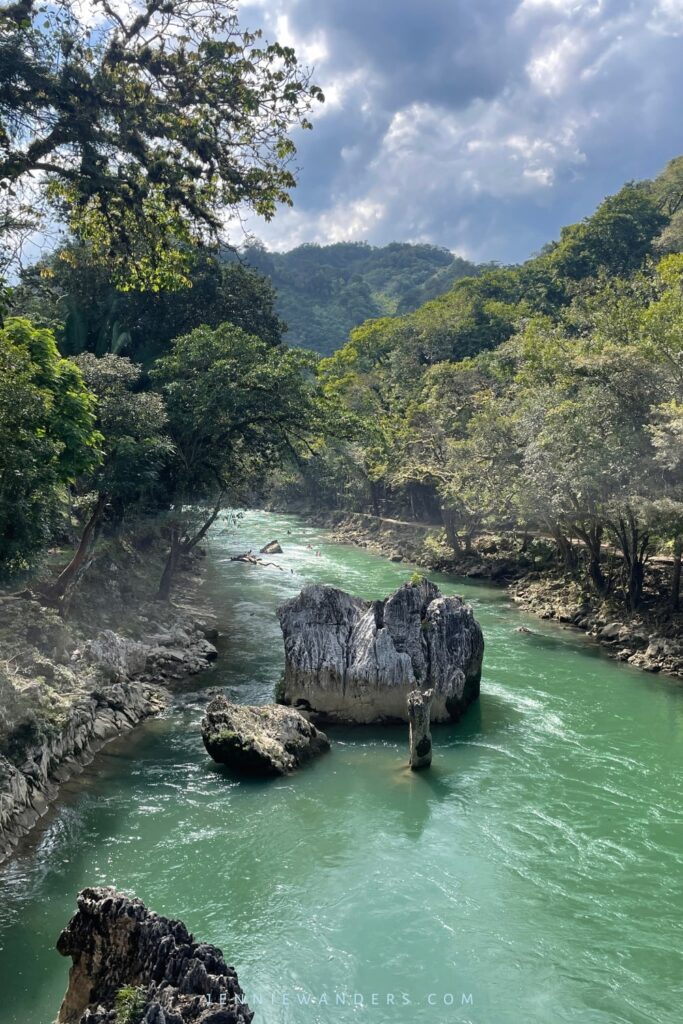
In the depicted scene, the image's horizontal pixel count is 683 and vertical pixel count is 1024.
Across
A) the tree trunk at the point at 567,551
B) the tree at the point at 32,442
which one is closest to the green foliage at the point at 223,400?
the tree at the point at 32,442

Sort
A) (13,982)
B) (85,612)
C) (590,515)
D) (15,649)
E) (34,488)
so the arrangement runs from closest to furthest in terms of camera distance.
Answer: (13,982)
(34,488)
(15,649)
(85,612)
(590,515)

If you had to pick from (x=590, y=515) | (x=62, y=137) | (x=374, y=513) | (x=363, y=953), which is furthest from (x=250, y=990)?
(x=374, y=513)

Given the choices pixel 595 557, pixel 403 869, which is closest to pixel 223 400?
pixel 595 557

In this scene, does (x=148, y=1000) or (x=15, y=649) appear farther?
(x=15, y=649)

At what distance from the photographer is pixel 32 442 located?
12.6m

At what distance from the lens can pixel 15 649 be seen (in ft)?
52.4

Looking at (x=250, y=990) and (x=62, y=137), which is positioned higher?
(x=62, y=137)

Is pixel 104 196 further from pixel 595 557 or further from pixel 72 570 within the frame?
pixel 595 557

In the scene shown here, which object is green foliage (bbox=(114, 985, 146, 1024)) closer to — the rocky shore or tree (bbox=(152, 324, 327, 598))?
the rocky shore

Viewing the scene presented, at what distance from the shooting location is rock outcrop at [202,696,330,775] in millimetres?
13781

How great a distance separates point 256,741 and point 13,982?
611 centimetres

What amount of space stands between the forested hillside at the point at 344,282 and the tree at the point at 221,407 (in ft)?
254

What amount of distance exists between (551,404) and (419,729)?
56.9 feet

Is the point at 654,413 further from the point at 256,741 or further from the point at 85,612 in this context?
the point at 85,612
